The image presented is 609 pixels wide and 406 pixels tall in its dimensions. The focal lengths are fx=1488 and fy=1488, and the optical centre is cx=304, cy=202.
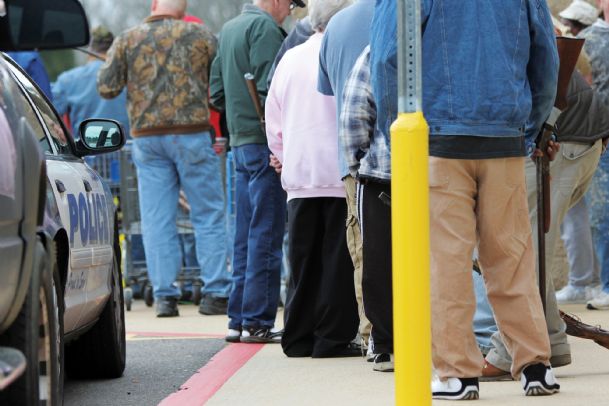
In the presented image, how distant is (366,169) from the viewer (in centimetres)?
701

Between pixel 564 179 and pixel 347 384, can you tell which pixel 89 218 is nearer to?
pixel 347 384

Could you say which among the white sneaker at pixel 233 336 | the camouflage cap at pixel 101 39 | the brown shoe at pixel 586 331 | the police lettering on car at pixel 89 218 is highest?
the camouflage cap at pixel 101 39

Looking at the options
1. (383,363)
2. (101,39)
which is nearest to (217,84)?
(383,363)

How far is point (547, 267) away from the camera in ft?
24.0

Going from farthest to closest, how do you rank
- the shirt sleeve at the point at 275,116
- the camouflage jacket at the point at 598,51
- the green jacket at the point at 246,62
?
the camouflage jacket at the point at 598,51 < the green jacket at the point at 246,62 < the shirt sleeve at the point at 275,116

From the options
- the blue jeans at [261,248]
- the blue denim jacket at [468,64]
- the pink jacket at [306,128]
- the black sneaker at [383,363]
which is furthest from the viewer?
the blue jeans at [261,248]

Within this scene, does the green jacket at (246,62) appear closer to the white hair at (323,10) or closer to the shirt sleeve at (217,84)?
the shirt sleeve at (217,84)

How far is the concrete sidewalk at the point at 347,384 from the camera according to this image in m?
6.07

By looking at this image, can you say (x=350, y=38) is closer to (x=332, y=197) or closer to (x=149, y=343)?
(x=332, y=197)

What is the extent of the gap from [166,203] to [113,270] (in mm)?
4097

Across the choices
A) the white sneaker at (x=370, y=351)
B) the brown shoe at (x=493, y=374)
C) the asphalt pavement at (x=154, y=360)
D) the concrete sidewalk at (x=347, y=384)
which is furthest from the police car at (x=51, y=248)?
the brown shoe at (x=493, y=374)

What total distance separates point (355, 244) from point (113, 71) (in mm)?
4361

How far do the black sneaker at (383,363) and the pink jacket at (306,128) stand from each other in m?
1.10

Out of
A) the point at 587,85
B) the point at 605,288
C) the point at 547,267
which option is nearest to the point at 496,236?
the point at 547,267
